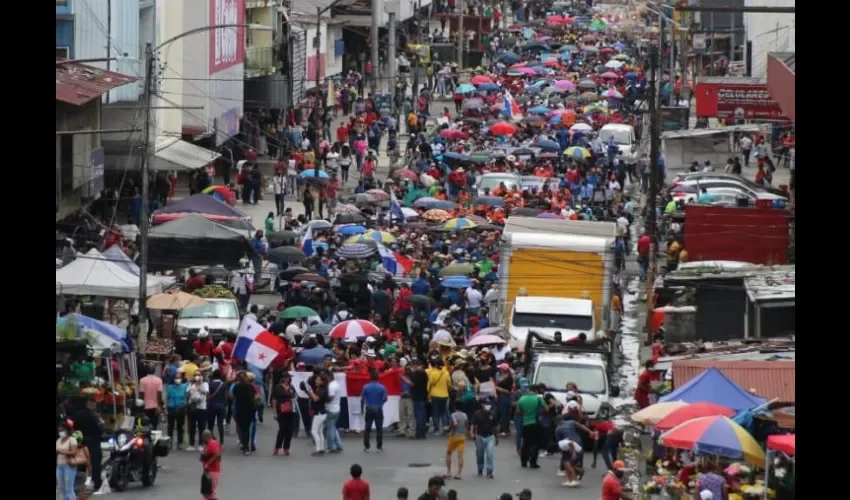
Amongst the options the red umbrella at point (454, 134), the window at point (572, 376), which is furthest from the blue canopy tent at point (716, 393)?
the red umbrella at point (454, 134)

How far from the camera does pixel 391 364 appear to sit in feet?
80.6

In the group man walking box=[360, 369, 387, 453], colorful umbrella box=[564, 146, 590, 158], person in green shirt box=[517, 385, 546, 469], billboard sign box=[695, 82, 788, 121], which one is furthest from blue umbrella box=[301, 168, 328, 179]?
person in green shirt box=[517, 385, 546, 469]

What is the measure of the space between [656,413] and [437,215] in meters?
19.8

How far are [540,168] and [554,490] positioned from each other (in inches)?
1153

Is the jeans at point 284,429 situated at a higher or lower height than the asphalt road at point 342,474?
higher

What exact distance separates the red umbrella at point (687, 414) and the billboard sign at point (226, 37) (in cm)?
3023

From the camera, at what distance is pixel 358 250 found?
3419 cm

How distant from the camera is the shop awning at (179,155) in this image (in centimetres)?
4350

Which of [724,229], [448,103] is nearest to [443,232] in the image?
[724,229]

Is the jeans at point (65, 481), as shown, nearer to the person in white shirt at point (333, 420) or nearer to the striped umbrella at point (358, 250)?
the person in white shirt at point (333, 420)

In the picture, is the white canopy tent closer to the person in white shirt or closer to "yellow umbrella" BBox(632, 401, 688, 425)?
the person in white shirt

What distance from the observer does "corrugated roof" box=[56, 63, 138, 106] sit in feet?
119

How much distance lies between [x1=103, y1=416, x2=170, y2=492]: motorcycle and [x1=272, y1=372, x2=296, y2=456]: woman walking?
208 cm
